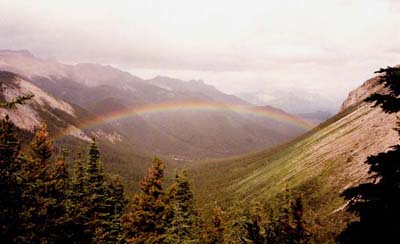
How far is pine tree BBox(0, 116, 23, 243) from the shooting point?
18.1 metres

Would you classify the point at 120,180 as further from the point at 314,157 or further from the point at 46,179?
the point at 314,157

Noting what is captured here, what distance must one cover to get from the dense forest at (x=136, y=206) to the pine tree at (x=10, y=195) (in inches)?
1.9

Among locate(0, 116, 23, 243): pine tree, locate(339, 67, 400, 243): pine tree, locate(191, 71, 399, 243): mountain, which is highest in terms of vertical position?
locate(339, 67, 400, 243): pine tree

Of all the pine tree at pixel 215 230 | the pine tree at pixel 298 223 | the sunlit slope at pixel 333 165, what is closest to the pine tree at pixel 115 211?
the pine tree at pixel 215 230

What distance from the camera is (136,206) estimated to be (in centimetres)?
3525

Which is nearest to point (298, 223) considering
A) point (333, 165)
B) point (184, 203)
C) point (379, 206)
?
point (184, 203)

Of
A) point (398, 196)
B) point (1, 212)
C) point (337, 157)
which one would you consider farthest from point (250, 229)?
point (337, 157)

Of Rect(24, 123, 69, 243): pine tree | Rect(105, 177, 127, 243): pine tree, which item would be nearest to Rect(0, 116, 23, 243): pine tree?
Rect(24, 123, 69, 243): pine tree

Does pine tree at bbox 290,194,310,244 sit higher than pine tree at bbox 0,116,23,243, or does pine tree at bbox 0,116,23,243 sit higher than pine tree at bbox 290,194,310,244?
pine tree at bbox 0,116,23,243

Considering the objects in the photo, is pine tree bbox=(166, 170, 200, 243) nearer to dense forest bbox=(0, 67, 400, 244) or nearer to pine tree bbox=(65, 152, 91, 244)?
dense forest bbox=(0, 67, 400, 244)

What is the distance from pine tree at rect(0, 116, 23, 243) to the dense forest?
5cm

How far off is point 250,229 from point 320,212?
271 feet

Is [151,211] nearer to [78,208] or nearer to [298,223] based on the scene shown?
[78,208]

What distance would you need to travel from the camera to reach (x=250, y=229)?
1212 cm
